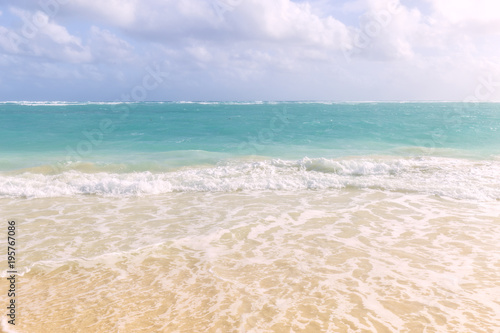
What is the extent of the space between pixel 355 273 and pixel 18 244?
656cm

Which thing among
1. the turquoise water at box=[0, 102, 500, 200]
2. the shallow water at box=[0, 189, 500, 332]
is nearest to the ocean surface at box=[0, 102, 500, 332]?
the shallow water at box=[0, 189, 500, 332]

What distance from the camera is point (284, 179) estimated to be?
43.7 feet

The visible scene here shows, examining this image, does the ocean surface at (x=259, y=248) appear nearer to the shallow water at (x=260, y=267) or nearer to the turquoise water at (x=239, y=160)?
the shallow water at (x=260, y=267)

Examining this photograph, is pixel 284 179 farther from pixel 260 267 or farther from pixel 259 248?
pixel 260 267

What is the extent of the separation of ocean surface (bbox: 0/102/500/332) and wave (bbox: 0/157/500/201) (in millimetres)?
78

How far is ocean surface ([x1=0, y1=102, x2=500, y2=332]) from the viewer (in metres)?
4.64

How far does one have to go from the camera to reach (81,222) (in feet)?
28.3

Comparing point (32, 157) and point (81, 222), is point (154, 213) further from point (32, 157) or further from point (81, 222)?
point (32, 157)

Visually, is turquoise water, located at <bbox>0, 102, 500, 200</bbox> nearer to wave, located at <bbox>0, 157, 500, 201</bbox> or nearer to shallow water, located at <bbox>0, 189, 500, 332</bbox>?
wave, located at <bbox>0, 157, 500, 201</bbox>

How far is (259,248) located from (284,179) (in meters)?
6.55

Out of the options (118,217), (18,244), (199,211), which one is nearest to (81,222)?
(118,217)

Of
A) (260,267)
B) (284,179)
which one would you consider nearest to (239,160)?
(284,179)

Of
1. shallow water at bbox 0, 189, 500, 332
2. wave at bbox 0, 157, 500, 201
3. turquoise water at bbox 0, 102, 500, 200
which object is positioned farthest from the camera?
turquoise water at bbox 0, 102, 500, 200

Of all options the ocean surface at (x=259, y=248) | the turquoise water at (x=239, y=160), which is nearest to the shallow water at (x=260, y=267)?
the ocean surface at (x=259, y=248)
